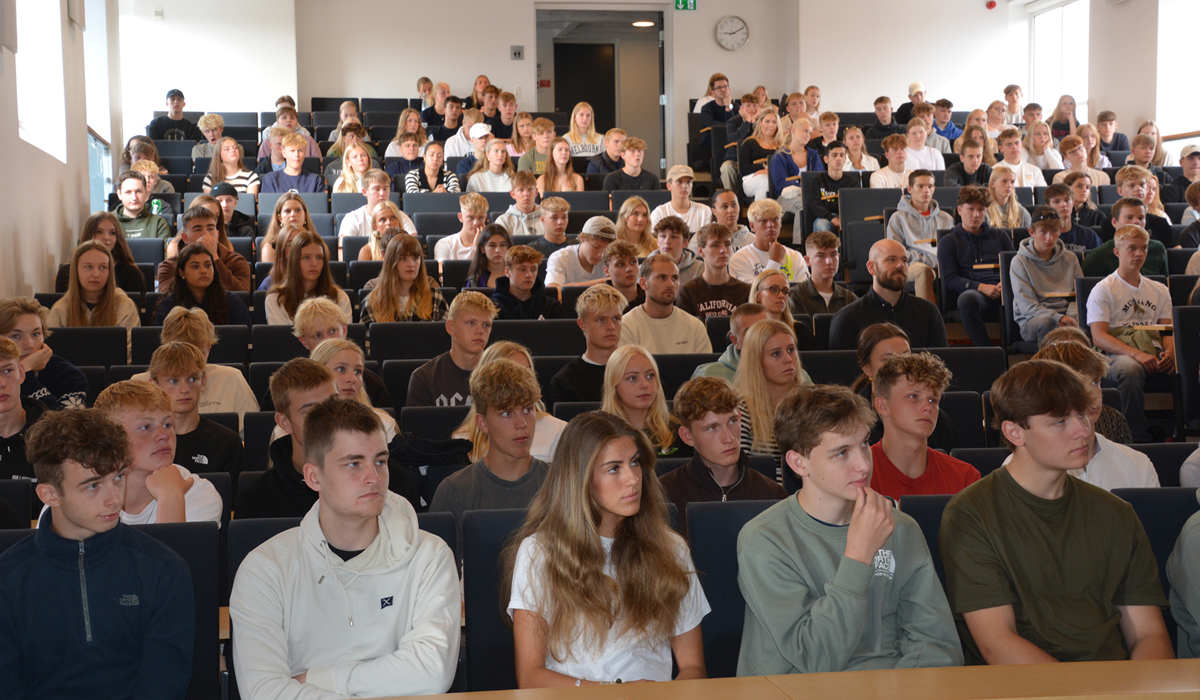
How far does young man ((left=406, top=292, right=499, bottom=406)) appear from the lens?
4090 mm

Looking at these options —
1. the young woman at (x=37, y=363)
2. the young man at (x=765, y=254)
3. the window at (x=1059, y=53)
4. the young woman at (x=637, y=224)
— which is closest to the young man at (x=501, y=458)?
the young woman at (x=37, y=363)

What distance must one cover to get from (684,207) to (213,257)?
347cm

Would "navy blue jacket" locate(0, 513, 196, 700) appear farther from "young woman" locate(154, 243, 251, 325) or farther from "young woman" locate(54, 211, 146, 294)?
"young woman" locate(54, 211, 146, 294)

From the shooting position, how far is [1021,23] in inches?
516

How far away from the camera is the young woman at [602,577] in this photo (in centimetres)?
211

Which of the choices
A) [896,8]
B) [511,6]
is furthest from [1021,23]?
[511,6]

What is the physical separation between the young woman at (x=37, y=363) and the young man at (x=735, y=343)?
2328 millimetres

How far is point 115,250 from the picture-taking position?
590cm

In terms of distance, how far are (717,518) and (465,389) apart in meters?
1.86

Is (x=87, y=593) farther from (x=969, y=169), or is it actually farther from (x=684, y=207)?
(x=969, y=169)

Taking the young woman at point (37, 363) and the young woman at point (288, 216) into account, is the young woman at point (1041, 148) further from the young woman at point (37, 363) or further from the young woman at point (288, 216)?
the young woman at point (37, 363)

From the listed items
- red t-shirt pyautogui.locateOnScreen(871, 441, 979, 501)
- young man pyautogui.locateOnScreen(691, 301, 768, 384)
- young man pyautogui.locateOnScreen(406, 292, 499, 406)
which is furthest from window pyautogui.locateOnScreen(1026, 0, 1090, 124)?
red t-shirt pyautogui.locateOnScreen(871, 441, 979, 501)

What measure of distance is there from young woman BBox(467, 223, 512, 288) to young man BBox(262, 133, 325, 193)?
288 cm

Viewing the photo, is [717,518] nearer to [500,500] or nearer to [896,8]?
[500,500]
